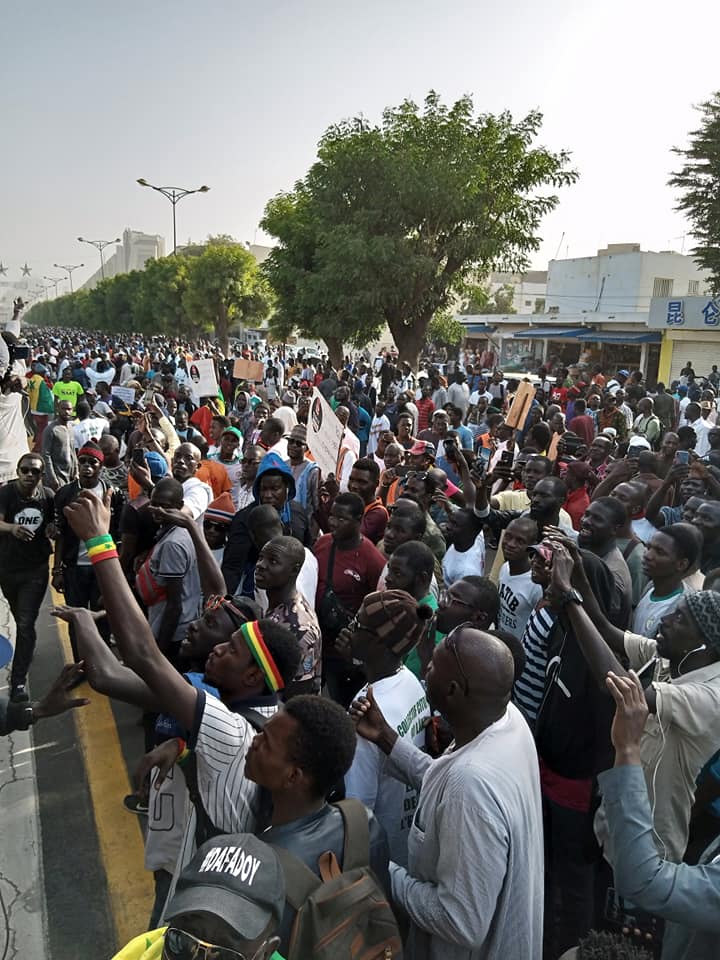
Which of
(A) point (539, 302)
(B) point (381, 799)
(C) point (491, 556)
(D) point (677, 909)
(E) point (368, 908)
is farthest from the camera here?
(A) point (539, 302)

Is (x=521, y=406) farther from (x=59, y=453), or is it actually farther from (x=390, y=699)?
(x=390, y=699)

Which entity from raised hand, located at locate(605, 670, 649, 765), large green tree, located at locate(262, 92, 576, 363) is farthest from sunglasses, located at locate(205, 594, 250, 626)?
large green tree, located at locate(262, 92, 576, 363)

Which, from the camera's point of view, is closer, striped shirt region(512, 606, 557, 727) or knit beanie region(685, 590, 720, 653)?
knit beanie region(685, 590, 720, 653)

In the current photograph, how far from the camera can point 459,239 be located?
19250 millimetres

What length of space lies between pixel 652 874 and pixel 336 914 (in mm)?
796

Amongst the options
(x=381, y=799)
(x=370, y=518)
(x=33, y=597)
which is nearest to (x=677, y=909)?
(x=381, y=799)

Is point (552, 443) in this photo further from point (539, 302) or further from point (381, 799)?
point (539, 302)

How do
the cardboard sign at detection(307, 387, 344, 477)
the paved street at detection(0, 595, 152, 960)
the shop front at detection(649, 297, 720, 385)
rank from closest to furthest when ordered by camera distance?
the paved street at detection(0, 595, 152, 960)
the cardboard sign at detection(307, 387, 344, 477)
the shop front at detection(649, 297, 720, 385)

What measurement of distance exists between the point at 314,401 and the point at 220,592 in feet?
11.5

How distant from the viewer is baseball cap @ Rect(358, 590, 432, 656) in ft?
8.98

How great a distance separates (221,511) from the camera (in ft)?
17.7

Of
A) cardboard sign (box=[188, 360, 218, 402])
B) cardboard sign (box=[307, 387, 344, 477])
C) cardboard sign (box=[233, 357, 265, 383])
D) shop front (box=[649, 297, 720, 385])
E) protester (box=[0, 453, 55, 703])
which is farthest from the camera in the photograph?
shop front (box=[649, 297, 720, 385])

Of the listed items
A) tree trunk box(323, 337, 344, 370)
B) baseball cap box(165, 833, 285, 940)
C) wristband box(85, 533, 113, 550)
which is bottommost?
baseball cap box(165, 833, 285, 940)

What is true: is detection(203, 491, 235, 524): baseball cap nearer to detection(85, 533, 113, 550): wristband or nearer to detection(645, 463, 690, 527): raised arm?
detection(85, 533, 113, 550): wristband
